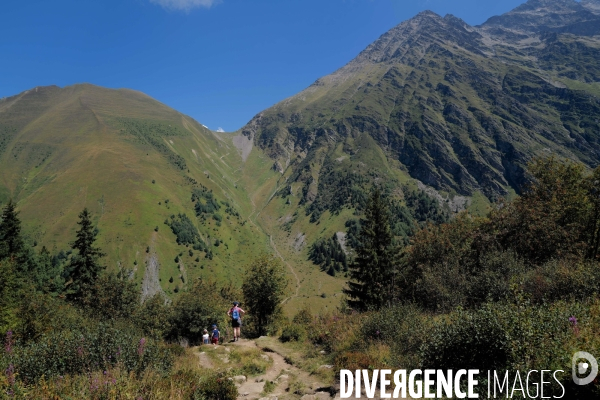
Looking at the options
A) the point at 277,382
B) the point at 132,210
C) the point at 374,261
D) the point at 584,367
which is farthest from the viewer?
the point at 132,210

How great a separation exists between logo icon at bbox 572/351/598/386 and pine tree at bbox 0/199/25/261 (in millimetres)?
56526

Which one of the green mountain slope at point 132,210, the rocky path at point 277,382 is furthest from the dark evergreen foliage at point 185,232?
the rocky path at point 277,382

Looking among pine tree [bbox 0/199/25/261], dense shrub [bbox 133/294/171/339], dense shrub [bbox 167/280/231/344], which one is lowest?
dense shrub [bbox 133/294/171/339]

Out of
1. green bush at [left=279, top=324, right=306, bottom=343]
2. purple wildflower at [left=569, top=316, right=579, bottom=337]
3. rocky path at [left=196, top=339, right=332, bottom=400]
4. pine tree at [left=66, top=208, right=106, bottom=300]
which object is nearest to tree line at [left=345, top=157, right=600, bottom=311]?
purple wildflower at [left=569, top=316, right=579, bottom=337]

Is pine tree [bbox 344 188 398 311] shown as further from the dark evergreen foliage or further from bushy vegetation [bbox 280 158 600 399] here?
the dark evergreen foliage

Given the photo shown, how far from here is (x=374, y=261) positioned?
40938 mm

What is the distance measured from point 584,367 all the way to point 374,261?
3493 cm

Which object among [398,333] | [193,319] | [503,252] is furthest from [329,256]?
[398,333]

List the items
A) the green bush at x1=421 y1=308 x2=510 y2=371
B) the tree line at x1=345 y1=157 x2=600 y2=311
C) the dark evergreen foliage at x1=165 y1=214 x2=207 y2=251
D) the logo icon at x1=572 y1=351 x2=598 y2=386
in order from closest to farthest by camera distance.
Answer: the logo icon at x1=572 y1=351 x2=598 y2=386 → the green bush at x1=421 y1=308 x2=510 y2=371 → the tree line at x1=345 y1=157 x2=600 y2=311 → the dark evergreen foliage at x1=165 y1=214 x2=207 y2=251

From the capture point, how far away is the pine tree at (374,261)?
132 ft

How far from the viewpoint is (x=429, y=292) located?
23000 mm

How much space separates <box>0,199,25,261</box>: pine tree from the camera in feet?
135

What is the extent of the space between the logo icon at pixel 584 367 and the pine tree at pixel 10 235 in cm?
5653

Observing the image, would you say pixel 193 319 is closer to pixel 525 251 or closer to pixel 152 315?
pixel 152 315
